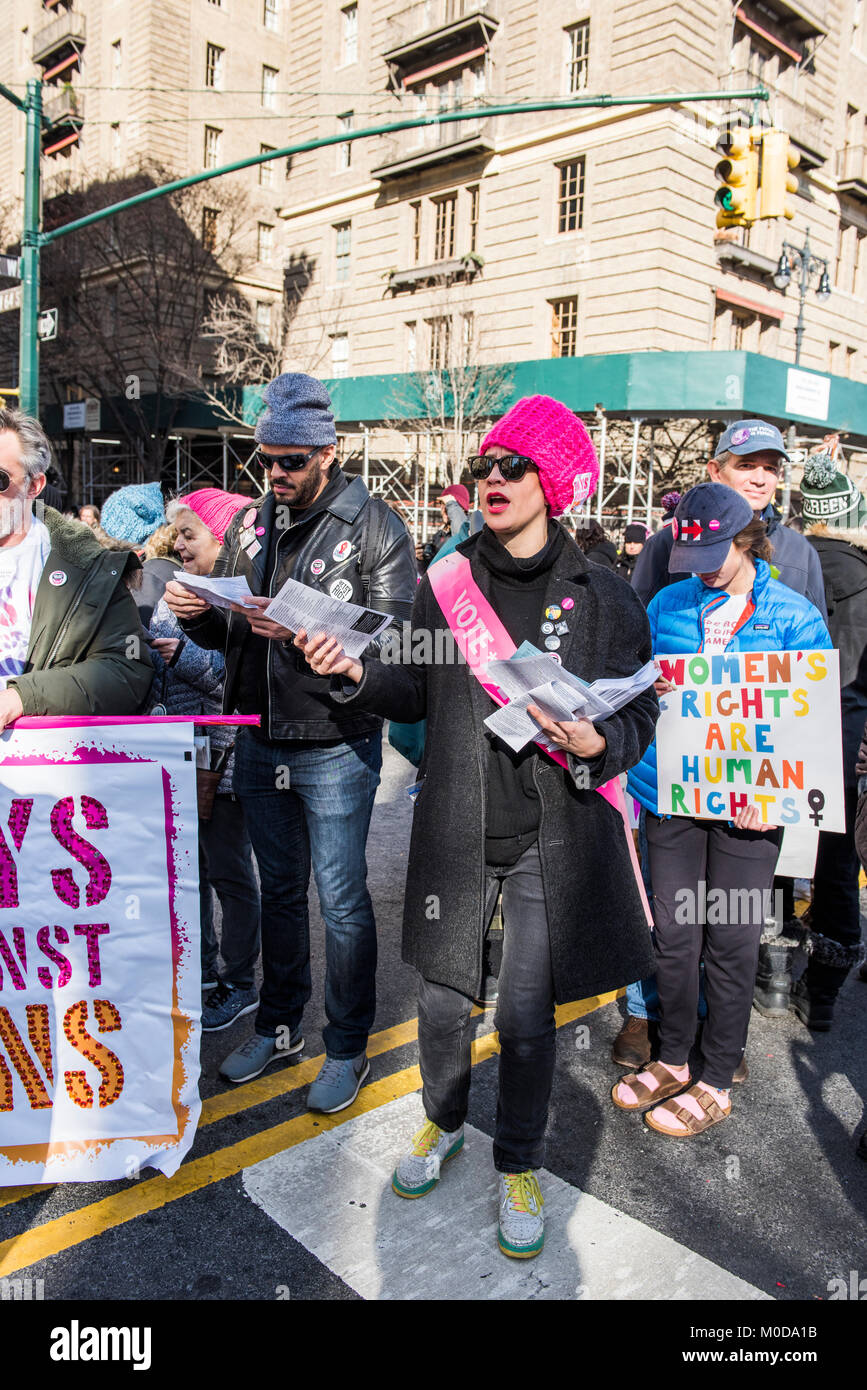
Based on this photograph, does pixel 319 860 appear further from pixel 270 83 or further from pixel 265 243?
pixel 270 83

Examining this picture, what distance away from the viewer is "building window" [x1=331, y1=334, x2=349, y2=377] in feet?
110

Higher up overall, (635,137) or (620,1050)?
(635,137)

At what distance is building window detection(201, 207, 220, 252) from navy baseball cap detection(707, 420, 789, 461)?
32550 millimetres

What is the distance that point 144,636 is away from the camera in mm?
3055

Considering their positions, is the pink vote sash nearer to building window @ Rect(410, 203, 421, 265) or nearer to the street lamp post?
the street lamp post

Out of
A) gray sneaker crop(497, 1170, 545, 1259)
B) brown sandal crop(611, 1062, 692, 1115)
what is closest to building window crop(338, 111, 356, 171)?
brown sandal crop(611, 1062, 692, 1115)

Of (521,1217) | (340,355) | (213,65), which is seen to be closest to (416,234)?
(340,355)

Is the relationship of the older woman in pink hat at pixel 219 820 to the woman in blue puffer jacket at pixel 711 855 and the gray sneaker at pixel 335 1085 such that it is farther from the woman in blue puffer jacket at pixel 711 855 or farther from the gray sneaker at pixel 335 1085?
the woman in blue puffer jacket at pixel 711 855

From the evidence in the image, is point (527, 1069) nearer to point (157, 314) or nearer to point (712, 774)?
point (712, 774)

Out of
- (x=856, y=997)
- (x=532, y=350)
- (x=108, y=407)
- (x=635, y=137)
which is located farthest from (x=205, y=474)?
(x=856, y=997)

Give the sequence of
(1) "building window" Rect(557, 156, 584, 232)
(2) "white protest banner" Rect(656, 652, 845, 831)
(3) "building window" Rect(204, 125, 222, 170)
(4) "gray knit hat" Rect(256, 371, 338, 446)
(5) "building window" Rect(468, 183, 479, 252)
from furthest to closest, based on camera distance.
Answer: (3) "building window" Rect(204, 125, 222, 170)
(5) "building window" Rect(468, 183, 479, 252)
(1) "building window" Rect(557, 156, 584, 232)
(2) "white protest banner" Rect(656, 652, 845, 831)
(4) "gray knit hat" Rect(256, 371, 338, 446)

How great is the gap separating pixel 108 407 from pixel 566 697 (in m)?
31.6

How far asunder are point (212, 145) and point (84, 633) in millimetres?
41408

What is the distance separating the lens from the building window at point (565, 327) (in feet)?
86.2
